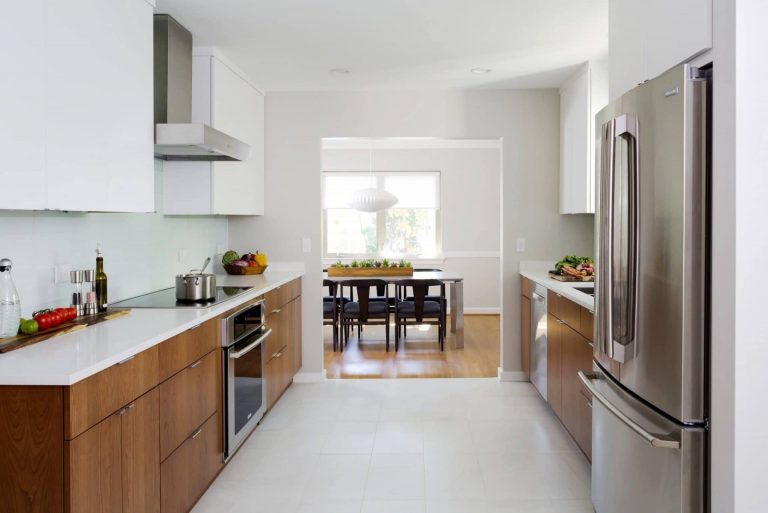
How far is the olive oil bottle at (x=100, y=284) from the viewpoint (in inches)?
107

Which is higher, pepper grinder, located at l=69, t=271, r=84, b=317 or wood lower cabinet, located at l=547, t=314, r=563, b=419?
pepper grinder, located at l=69, t=271, r=84, b=317

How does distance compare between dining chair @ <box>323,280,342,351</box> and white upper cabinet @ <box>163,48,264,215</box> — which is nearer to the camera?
white upper cabinet @ <box>163,48,264,215</box>

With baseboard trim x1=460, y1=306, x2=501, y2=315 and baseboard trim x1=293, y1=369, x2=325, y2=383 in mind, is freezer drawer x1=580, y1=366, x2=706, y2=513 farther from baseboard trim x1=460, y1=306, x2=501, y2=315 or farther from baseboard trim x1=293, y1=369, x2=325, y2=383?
baseboard trim x1=460, y1=306, x2=501, y2=315

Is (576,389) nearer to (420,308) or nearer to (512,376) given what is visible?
(512,376)

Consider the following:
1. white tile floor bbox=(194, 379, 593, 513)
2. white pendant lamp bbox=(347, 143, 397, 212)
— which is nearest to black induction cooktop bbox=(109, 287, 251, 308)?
white tile floor bbox=(194, 379, 593, 513)

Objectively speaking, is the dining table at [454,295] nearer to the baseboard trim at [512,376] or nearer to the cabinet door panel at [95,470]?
the baseboard trim at [512,376]

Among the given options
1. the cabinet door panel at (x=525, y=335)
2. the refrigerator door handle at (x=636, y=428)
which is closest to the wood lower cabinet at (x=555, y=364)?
the cabinet door panel at (x=525, y=335)

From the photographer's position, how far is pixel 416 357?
5793 millimetres

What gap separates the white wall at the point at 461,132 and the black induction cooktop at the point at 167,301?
152cm

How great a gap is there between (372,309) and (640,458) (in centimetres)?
428

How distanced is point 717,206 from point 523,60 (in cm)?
264

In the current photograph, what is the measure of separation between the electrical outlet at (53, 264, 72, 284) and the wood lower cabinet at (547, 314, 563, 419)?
8.74 feet

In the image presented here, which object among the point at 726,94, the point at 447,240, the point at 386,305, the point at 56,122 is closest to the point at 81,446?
the point at 56,122

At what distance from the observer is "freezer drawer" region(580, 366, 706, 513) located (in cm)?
174
